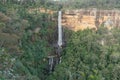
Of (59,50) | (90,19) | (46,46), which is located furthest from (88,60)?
(90,19)

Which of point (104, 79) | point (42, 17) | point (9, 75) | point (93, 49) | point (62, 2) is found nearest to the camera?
point (9, 75)

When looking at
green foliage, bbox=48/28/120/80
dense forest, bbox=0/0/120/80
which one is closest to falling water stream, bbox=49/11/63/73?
dense forest, bbox=0/0/120/80

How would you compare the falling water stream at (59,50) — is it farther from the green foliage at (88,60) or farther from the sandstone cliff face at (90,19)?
the green foliage at (88,60)

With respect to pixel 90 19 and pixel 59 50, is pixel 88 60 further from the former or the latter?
pixel 90 19

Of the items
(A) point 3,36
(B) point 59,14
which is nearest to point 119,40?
(B) point 59,14

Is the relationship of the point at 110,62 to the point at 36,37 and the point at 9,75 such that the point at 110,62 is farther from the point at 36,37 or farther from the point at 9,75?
the point at 9,75

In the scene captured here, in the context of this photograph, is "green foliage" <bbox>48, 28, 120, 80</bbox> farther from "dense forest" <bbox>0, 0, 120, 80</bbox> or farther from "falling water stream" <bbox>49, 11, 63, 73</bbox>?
"falling water stream" <bbox>49, 11, 63, 73</bbox>
